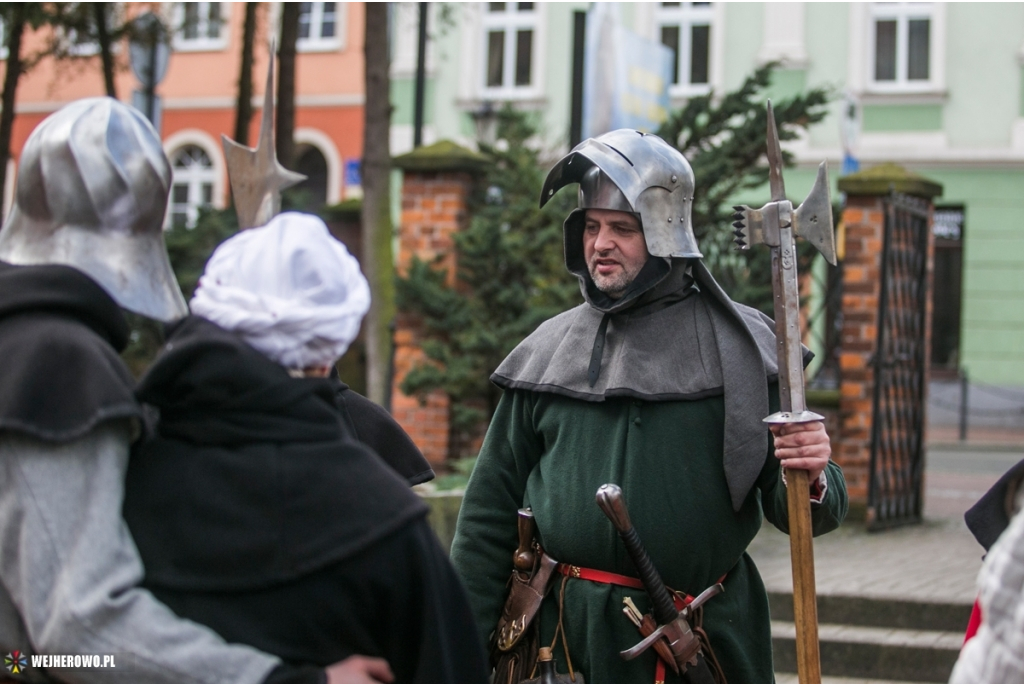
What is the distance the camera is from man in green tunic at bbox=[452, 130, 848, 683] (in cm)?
312

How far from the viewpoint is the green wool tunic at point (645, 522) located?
3.11 metres

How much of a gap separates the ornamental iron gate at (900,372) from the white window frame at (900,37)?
11254mm

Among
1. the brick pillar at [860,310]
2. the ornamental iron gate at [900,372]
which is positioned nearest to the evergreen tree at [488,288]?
the brick pillar at [860,310]

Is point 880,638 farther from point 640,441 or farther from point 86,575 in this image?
point 86,575

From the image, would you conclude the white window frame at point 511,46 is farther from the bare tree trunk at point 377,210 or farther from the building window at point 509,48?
the bare tree trunk at point 377,210

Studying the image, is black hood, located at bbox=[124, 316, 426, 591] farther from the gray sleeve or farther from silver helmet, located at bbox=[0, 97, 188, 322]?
silver helmet, located at bbox=[0, 97, 188, 322]

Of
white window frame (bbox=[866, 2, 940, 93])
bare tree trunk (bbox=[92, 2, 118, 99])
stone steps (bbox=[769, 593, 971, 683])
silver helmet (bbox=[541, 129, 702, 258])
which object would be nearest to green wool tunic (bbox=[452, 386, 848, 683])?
silver helmet (bbox=[541, 129, 702, 258])

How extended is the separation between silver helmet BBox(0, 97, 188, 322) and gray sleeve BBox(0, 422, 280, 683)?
0.98 ft

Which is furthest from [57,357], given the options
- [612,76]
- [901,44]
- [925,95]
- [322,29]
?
[322,29]

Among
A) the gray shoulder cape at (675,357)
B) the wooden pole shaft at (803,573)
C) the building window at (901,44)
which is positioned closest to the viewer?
the wooden pole shaft at (803,573)

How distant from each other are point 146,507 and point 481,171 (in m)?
7.04

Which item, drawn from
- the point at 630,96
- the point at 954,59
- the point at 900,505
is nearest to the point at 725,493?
the point at 630,96

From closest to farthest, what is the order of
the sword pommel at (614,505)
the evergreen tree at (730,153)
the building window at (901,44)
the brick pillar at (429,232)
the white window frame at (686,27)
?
the sword pommel at (614,505)
the evergreen tree at (730,153)
the brick pillar at (429,232)
the building window at (901,44)
the white window frame at (686,27)

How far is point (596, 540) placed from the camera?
315 centimetres
